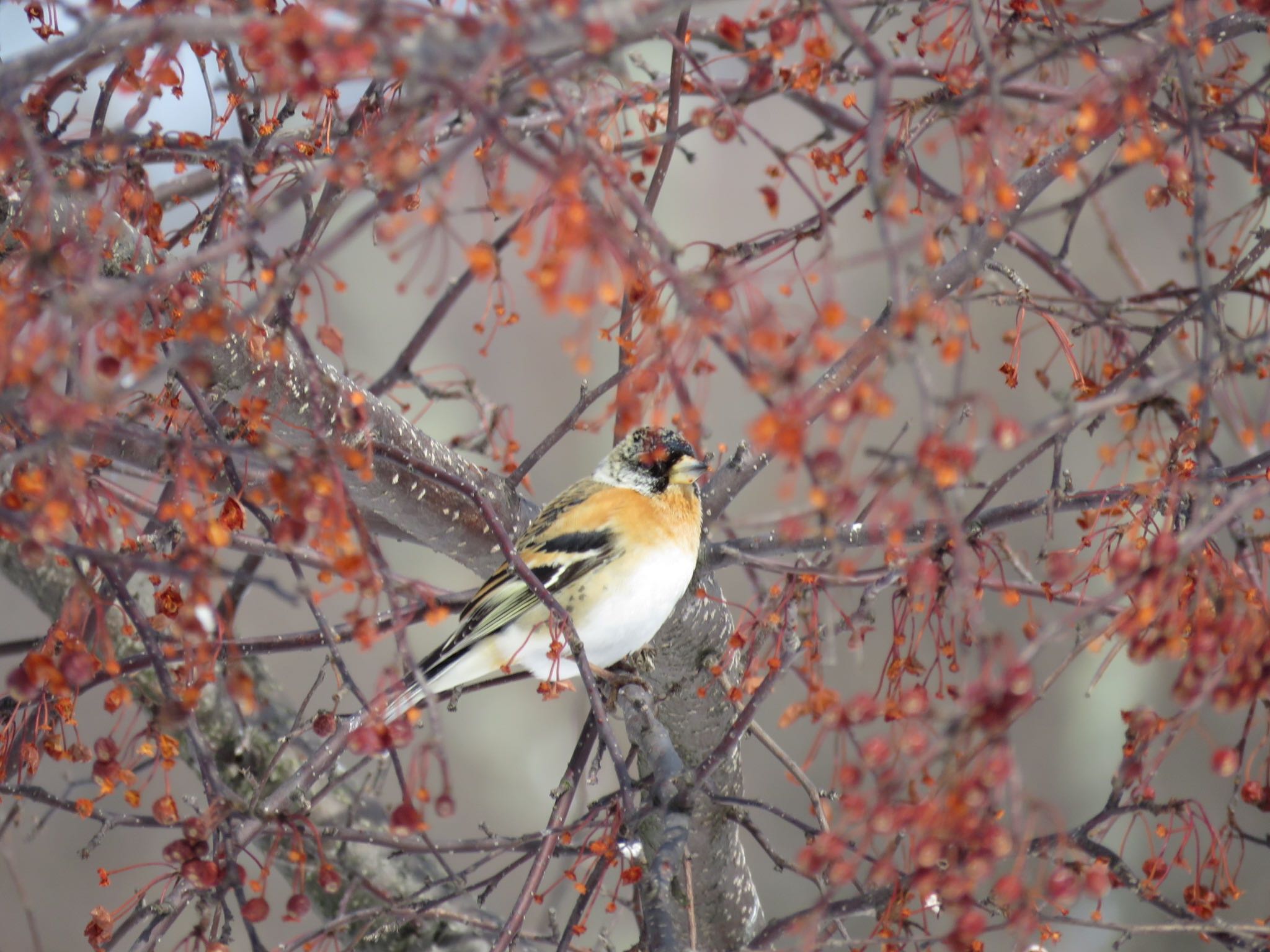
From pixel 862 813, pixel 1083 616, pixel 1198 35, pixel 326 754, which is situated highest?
pixel 1198 35

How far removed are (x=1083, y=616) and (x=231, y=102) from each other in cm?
174

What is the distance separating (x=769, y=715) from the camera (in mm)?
6031

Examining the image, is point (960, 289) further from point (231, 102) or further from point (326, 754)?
point (231, 102)

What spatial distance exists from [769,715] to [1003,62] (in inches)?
176

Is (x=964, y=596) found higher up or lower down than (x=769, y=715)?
lower down

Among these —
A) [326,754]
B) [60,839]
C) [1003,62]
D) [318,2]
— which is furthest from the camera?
[60,839]

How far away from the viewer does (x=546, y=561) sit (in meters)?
2.92

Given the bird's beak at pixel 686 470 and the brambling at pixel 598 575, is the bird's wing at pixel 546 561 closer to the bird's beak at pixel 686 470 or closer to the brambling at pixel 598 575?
the brambling at pixel 598 575

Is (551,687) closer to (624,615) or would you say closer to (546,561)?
(624,615)

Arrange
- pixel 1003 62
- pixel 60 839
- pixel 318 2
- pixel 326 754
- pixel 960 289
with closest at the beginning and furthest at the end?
pixel 318 2
pixel 960 289
pixel 326 754
pixel 1003 62
pixel 60 839

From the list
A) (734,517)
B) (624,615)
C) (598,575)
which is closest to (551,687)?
(624,615)

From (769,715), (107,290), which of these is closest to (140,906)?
(107,290)

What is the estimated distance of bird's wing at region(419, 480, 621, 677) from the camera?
2.69 meters

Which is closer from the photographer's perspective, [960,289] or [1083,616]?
[1083,616]
